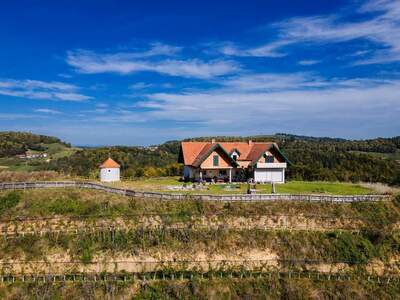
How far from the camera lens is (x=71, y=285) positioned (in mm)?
25203

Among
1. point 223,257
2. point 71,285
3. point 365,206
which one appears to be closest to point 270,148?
point 365,206

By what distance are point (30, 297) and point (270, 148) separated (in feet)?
101

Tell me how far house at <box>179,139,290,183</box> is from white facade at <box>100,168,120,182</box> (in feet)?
28.5

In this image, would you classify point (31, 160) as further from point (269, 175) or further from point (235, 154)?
point (269, 175)

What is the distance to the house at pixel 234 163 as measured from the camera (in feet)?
147

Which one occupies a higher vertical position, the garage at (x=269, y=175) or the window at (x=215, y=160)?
the window at (x=215, y=160)

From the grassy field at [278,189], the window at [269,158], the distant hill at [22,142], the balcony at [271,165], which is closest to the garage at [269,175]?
the balcony at [271,165]

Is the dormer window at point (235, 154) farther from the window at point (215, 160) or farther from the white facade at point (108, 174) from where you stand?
the white facade at point (108, 174)

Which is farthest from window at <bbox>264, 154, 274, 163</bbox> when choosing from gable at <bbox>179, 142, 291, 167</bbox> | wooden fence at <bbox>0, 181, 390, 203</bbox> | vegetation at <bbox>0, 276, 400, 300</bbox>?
vegetation at <bbox>0, 276, 400, 300</bbox>

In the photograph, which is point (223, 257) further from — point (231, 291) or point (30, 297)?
point (30, 297)

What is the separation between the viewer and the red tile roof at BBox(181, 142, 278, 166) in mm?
46469

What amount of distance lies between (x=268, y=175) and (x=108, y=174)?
1945cm

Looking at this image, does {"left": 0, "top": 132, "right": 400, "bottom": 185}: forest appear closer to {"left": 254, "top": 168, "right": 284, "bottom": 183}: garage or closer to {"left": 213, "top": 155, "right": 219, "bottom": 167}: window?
{"left": 254, "top": 168, "right": 284, "bottom": 183}: garage

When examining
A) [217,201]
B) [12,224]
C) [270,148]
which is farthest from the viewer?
[270,148]
